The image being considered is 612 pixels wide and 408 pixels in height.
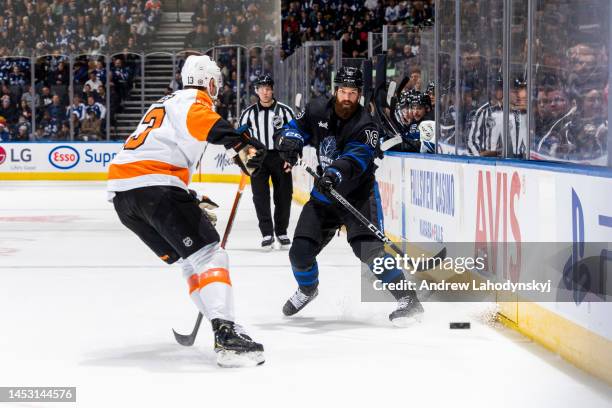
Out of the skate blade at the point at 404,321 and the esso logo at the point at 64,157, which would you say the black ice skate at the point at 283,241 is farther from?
the esso logo at the point at 64,157

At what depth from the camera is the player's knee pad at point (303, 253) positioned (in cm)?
512

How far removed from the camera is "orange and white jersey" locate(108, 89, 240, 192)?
13.3 ft

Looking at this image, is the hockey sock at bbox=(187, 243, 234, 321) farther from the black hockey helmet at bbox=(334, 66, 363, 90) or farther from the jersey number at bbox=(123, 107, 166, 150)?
the black hockey helmet at bbox=(334, 66, 363, 90)

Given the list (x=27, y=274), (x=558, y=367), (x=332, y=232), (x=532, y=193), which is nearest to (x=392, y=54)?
(x=27, y=274)

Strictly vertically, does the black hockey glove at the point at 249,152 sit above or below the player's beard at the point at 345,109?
below

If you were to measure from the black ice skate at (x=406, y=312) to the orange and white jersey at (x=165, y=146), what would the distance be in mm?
1293

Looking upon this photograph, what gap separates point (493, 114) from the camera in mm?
5648

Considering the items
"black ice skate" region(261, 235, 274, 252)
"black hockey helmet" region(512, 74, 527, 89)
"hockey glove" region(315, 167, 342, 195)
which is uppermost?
"black hockey helmet" region(512, 74, 527, 89)

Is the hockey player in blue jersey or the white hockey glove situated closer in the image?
the hockey player in blue jersey

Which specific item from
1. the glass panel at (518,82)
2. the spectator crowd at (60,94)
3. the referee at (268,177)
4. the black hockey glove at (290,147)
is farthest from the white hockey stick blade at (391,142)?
the spectator crowd at (60,94)

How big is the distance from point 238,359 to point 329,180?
1.21 metres

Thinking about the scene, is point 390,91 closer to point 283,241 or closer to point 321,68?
point 283,241

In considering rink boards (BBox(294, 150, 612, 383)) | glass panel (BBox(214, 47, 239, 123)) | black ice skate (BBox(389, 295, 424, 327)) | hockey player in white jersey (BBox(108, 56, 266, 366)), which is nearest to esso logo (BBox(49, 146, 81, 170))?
glass panel (BBox(214, 47, 239, 123))

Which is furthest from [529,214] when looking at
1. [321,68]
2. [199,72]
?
[321,68]
